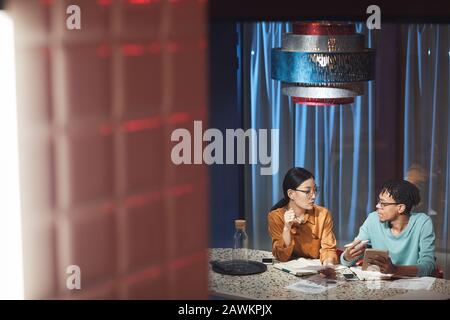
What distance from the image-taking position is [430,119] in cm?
546

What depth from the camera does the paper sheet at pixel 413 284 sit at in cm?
332

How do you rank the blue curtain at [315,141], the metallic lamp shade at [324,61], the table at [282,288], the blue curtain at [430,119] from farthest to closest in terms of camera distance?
1. the blue curtain at [315,141]
2. the blue curtain at [430,119]
3. the table at [282,288]
4. the metallic lamp shade at [324,61]

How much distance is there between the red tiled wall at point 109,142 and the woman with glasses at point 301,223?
2709 millimetres

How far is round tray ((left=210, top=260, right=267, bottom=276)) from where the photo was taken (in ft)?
11.6

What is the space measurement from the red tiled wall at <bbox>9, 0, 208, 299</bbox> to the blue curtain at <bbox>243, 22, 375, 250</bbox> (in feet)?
14.6

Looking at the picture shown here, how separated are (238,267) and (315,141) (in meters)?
2.31

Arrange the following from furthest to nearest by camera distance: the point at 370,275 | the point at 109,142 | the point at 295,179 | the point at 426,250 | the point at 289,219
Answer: the point at 295,179 < the point at 289,219 < the point at 426,250 < the point at 370,275 < the point at 109,142

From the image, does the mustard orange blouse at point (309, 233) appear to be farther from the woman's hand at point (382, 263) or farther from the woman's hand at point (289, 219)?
the woman's hand at point (382, 263)

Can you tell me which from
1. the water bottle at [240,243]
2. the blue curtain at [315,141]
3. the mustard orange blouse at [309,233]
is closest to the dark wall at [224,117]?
the blue curtain at [315,141]

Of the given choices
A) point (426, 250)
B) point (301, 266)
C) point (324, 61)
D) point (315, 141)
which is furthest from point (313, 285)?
point (315, 141)

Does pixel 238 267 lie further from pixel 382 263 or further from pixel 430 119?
pixel 430 119

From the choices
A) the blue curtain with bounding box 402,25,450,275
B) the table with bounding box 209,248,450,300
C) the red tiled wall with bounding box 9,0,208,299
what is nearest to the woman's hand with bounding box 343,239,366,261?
the table with bounding box 209,248,450,300
